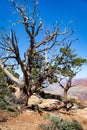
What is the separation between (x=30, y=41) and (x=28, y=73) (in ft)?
7.51

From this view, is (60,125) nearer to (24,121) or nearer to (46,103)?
(24,121)

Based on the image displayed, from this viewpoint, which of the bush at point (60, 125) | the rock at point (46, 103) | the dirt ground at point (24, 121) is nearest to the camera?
the bush at point (60, 125)

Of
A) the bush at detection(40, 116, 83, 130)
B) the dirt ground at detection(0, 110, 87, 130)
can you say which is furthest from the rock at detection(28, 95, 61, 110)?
the bush at detection(40, 116, 83, 130)

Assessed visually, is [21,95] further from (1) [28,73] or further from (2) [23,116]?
(2) [23,116]

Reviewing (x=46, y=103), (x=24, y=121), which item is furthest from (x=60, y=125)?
(x=46, y=103)

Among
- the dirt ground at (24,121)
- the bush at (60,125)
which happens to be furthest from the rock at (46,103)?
the bush at (60,125)

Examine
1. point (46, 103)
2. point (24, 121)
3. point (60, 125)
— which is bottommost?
point (46, 103)

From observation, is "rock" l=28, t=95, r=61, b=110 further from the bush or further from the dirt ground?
the bush

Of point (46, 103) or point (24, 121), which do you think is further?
point (46, 103)

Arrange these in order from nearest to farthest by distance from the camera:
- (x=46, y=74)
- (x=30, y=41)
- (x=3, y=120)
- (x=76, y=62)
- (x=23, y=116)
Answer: (x=3, y=120), (x=23, y=116), (x=30, y=41), (x=46, y=74), (x=76, y=62)

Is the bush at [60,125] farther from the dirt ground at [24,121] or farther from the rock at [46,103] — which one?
the rock at [46,103]

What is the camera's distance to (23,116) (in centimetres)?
1474

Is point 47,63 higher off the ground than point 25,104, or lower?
higher

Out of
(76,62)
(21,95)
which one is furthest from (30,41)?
(76,62)
